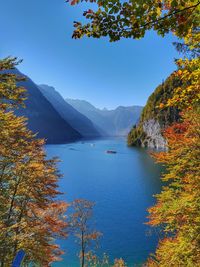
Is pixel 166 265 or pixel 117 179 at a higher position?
pixel 166 265

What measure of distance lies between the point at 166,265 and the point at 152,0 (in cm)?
1697

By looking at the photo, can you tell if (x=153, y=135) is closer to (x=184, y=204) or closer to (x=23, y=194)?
(x=23, y=194)

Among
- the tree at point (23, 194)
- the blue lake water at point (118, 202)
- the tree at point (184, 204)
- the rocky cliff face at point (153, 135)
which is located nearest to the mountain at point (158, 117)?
the rocky cliff face at point (153, 135)

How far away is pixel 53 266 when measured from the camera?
36656 millimetres

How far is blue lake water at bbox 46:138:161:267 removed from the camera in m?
→ 40.2

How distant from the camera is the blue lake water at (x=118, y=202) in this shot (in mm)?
40156

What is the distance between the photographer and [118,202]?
62.3 metres

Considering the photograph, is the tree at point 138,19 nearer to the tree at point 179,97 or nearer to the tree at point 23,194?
the tree at point 179,97

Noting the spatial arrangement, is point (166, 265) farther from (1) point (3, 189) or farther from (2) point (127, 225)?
(2) point (127, 225)

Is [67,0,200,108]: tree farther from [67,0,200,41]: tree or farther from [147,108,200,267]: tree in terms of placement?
[147,108,200,267]: tree

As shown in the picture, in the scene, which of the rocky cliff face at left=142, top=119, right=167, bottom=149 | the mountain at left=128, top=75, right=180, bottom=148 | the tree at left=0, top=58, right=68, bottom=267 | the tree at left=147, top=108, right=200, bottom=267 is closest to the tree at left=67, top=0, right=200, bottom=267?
the tree at left=147, top=108, right=200, bottom=267

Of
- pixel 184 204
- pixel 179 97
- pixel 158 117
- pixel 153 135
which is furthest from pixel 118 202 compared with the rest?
pixel 153 135

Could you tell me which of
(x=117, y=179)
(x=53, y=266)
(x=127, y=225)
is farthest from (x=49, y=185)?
(x=117, y=179)

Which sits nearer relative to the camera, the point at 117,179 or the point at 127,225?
the point at 127,225
